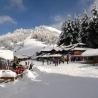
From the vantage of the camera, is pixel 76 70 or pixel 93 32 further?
pixel 93 32

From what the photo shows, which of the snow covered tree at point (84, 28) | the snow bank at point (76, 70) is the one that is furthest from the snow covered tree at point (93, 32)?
the snow bank at point (76, 70)

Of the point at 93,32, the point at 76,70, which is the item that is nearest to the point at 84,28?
the point at 93,32

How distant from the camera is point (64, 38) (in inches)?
3853

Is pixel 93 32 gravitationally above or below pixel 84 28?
below

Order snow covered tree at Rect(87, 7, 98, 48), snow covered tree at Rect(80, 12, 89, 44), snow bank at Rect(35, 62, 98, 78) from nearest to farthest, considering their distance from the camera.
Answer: snow bank at Rect(35, 62, 98, 78) < snow covered tree at Rect(87, 7, 98, 48) < snow covered tree at Rect(80, 12, 89, 44)

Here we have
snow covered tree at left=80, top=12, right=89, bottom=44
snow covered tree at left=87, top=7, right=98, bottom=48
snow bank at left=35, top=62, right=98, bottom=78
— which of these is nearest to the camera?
snow bank at left=35, top=62, right=98, bottom=78

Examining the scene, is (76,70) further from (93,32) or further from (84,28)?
(84,28)

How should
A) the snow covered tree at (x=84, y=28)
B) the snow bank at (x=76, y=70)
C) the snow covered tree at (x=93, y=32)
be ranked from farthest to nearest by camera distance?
the snow covered tree at (x=84, y=28) → the snow covered tree at (x=93, y=32) → the snow bank at (x=76, y=70)

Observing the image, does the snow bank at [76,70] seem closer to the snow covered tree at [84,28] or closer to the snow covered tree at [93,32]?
the snow covered tree at [93,32]

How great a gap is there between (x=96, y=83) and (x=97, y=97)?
4229 millimetres

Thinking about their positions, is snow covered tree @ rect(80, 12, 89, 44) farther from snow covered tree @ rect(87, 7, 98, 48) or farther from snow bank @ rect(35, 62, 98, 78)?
snow bank @ rect(35, 62, 98, 78)

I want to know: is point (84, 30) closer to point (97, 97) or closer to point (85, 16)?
point (85, 16)

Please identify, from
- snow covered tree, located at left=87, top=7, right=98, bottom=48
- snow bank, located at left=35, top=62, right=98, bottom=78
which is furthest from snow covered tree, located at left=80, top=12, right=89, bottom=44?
snow bank, located at left=35, top=62, right=98, bottom=78

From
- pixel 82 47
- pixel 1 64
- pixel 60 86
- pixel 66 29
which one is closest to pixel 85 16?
pixel 66 29
